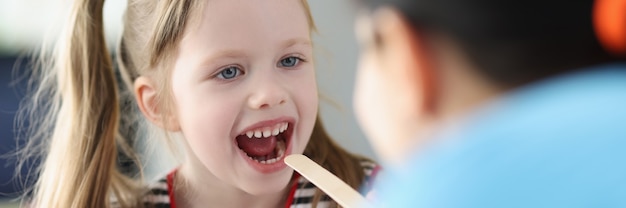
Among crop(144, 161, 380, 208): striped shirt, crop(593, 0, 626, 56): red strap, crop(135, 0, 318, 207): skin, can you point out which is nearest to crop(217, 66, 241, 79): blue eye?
crop(135, 0, 318, 207): skin

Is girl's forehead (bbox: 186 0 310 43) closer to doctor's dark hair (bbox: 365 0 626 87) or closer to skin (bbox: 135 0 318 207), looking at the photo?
skin (bbox: 135 0 318 207)

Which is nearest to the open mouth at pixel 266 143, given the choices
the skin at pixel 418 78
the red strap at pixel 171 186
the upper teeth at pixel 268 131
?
the upper teeth at pixel 268 131

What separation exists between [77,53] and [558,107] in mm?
486

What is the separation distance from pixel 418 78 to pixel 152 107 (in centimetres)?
38

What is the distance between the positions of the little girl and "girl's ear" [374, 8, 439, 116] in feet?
0.79

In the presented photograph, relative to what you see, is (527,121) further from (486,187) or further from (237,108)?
(237,108)

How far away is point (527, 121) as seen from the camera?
35cm

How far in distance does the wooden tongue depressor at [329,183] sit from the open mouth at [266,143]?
24 millimetres

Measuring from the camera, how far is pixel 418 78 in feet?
1.19

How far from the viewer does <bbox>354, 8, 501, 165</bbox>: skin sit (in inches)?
13.9

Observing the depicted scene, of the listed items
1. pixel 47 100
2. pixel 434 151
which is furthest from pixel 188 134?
pixel 434 151

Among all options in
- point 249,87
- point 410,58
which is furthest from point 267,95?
point 410,58

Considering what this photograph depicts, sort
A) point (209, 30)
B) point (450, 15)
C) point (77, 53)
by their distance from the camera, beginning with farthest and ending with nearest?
1. point (77, 53)
2. point (209, 30)
3. point (450, 15)

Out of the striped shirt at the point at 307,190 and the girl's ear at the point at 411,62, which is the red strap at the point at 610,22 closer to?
the girl's ear at the point at 411,62
